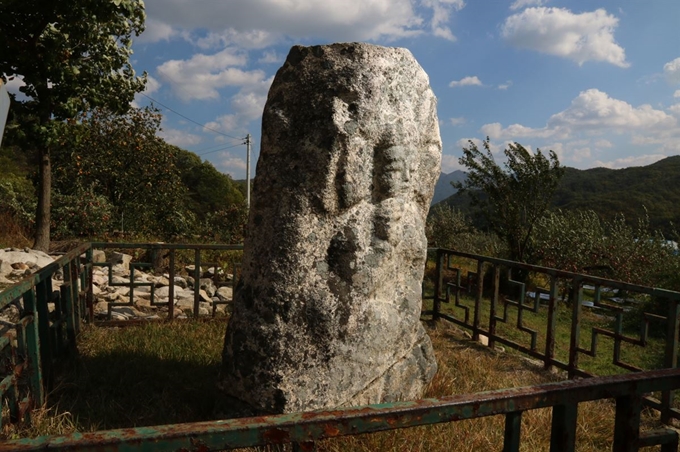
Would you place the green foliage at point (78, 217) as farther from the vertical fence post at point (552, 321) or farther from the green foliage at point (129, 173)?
the vertical fence post at point (552, 321)

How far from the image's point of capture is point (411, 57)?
12.6ft

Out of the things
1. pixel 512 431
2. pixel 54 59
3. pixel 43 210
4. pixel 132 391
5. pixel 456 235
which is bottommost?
pixel 132 391

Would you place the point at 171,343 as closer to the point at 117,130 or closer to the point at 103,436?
the point at 103,436

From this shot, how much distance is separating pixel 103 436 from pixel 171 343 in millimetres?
4180

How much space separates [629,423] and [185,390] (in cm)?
318

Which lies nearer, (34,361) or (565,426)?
(565,426)

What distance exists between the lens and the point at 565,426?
55.4 inches

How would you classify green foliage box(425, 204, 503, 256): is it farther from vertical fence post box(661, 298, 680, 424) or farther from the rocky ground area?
vertical fence post box(661, 298, 680, 424)

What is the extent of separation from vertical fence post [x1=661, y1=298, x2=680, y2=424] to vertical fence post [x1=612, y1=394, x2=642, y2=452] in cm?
A: 323

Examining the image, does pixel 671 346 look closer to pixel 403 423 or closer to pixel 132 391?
pixel 403 423

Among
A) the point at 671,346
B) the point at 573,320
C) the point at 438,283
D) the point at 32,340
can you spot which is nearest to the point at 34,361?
the point at 32,340

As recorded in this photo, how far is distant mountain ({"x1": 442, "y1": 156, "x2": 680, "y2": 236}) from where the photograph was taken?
86.8 feet

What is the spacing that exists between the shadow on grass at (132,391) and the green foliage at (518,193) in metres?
9.47

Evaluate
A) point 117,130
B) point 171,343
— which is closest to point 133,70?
point 117,130
